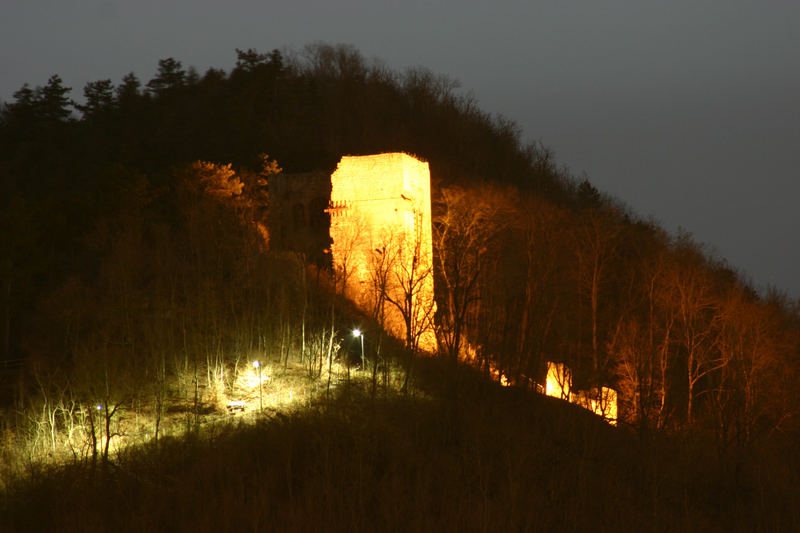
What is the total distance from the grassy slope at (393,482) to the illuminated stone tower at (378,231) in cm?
669

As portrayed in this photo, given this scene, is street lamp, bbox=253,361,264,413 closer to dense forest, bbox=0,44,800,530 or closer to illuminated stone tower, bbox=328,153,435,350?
dense forest, bbox=0,44,800,530

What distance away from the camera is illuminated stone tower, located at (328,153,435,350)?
18.8 meters

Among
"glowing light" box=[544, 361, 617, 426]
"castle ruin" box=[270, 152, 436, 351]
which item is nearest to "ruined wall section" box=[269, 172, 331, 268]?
"castle ruin" box=[270, 152, 436, 351]

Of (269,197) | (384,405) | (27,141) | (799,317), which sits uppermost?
(27,141)

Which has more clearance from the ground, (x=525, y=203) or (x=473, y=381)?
(x=525, y=203)

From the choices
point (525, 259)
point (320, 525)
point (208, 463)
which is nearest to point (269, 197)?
point (525, 259)

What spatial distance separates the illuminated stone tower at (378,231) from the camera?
18.8 m

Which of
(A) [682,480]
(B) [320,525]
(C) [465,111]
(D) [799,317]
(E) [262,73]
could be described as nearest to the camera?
(B) [320,525]

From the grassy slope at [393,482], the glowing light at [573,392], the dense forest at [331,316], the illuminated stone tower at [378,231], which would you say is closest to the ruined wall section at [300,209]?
the dense forest at [331,316]

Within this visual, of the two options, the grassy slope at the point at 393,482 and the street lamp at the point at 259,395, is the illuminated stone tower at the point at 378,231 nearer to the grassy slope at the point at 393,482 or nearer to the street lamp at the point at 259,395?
the street lamp at the point at 259,395

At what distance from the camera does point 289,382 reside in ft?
40.9

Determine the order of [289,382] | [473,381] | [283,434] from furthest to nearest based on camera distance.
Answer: [473,381] < [289,382] < [283,434]

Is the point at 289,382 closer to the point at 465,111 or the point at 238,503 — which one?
the point at 238,503

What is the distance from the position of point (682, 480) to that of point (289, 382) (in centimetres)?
605
